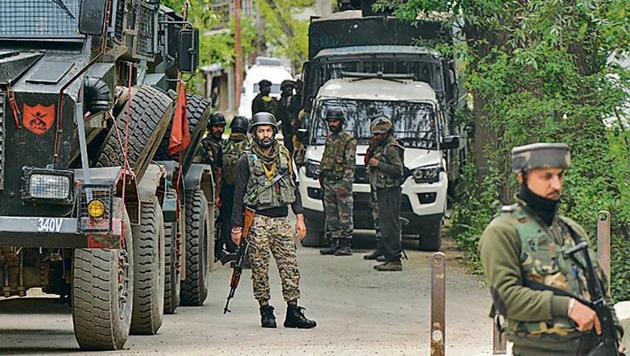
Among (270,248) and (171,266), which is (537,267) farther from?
(171,266)

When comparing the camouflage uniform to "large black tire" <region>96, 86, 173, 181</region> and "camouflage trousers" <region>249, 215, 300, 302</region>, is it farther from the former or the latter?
"camouflage trousers" <region>249, 215, 300, 302</region>

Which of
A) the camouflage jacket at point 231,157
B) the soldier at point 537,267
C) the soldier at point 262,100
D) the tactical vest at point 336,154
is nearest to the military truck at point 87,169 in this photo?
the soldier at point 537,267

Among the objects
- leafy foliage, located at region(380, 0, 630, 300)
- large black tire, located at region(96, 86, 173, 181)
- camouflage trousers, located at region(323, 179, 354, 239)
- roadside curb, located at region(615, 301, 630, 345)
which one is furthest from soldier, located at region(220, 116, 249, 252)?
roadside curb, located at region(615, 301, 630, 345)

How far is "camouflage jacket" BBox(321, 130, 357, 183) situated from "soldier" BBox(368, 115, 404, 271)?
1006 mm

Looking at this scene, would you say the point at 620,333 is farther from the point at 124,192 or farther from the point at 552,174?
the point at 124,192

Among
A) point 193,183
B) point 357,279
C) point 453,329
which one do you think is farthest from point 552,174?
point 357,279

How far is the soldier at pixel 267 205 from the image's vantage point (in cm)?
1298

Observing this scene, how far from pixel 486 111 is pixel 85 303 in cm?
920

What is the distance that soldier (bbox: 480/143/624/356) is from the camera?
645 cm

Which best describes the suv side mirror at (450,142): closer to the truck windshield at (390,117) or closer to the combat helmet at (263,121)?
the truck windshield at (390,117)

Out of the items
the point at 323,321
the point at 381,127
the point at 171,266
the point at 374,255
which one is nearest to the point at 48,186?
the point at 171,266

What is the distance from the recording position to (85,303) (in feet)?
35.6

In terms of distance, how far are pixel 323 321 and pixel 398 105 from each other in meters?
7.21

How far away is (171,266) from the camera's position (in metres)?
14.1
